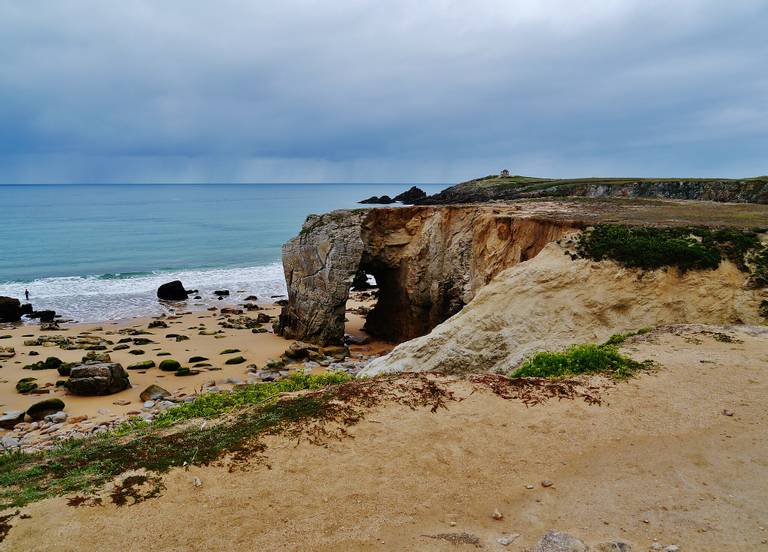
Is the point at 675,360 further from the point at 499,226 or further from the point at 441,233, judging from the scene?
the point at 441,233

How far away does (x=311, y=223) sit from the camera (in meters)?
27.7

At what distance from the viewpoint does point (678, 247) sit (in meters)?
16.0

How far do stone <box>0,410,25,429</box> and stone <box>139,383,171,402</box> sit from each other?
3651mm

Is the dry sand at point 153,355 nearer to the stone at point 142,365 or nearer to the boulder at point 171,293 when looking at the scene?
the stone at point 142,365

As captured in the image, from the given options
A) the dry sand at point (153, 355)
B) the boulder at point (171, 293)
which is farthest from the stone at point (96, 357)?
the boulder at point (171, 293)

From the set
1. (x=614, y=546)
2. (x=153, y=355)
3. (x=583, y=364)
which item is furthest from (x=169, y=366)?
(x=614, y=546)

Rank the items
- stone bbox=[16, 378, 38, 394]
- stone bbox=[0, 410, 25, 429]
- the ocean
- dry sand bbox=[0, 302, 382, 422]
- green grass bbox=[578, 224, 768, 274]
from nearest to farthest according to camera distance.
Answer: green grass bbox=[578, 224, 768, 274] → stone bbox=[0, 410, 25, 429] → dry sand bbox=[0, 302, 382, 422] → stone bbox=[16, 378, 38, 394] → the ocean

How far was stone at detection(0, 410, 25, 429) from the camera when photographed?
16.7 metres

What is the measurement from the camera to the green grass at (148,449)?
7.45m

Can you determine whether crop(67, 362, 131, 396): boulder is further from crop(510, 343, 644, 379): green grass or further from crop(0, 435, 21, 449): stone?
crop(510, 343, 644, 379): green grass

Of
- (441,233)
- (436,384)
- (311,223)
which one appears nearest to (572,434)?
(436,384)

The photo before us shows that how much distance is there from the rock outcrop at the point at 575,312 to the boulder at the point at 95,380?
A: 10.5 meters

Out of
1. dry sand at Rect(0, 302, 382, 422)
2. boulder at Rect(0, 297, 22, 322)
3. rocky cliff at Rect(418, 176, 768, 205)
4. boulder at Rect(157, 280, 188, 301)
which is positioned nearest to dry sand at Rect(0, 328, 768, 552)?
dry sand at Rect(0, 302, 382, 422)

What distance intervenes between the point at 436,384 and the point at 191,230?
265 feet
